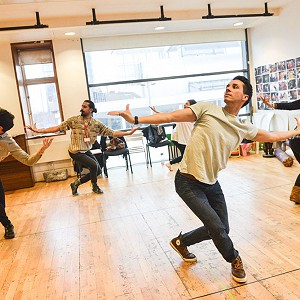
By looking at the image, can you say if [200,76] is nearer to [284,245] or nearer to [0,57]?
[0,57]

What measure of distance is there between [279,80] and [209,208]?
19.2 feet

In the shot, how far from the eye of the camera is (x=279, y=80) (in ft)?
23.8

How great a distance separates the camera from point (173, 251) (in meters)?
3.08

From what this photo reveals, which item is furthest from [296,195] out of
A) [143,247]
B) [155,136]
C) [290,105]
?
[155,136]

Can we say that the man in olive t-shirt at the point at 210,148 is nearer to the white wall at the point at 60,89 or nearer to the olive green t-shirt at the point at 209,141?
the olive green t-shirt at the point at 209,141

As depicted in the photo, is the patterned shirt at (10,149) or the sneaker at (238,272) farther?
the patterned shirt at (10,149)

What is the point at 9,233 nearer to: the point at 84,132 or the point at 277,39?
the point at 84,132

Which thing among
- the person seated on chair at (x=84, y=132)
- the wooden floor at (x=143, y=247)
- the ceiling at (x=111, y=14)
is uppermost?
the ceiling at (x=111, y=14)

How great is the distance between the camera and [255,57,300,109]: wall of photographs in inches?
265

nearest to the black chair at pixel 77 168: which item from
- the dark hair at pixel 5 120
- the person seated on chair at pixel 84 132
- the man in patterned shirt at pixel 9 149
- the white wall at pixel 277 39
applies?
the person seated on chair at pixel 84 132

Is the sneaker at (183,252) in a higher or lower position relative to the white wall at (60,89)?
lower

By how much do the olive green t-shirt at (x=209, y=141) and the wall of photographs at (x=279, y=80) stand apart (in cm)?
511

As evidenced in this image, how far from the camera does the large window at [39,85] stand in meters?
7.16

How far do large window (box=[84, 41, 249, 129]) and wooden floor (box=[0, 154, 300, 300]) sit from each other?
2940 millimetres
